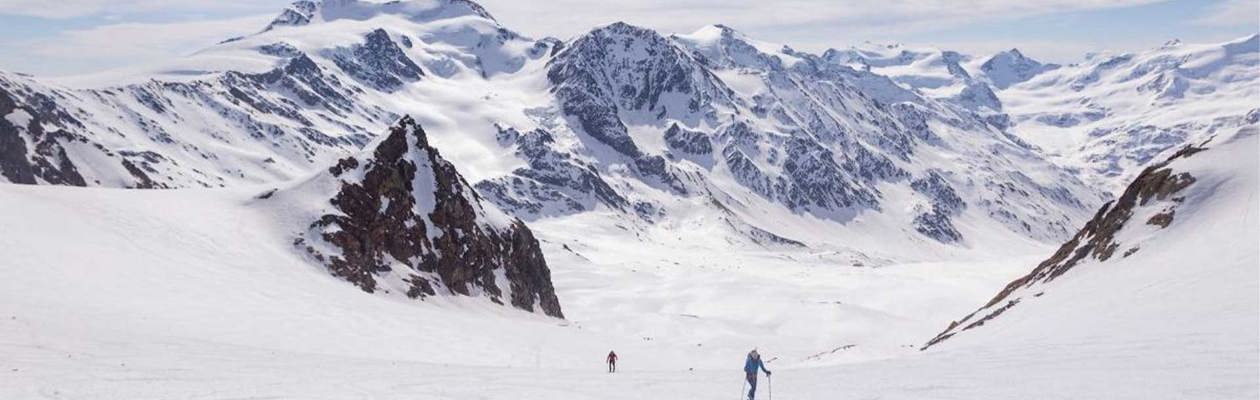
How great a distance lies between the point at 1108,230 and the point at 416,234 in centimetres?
4946

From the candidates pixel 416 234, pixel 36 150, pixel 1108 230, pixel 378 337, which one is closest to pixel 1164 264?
pixel 1108 230

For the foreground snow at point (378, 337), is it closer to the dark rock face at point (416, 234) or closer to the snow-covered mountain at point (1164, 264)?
the snow-covered mountain at point (1164, 264)

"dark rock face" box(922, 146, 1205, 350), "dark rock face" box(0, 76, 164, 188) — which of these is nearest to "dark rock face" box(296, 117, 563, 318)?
"dark rock face" box(922, 146, 1205, 350)

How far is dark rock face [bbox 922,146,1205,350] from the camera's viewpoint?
5475 cm

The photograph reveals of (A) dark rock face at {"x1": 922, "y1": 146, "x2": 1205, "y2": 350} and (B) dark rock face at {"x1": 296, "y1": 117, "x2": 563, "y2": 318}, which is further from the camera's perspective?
(B) dark rock face at {"x1": 296, "y1": 117, "x2": 563, "y2": 318}

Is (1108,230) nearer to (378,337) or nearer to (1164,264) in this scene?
(1164,264)

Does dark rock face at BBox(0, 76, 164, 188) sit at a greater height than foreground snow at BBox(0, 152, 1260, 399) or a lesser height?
greater

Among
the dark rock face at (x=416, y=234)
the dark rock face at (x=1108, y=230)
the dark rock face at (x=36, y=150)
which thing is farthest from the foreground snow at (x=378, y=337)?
the dark rock face at (x=36, y=150)

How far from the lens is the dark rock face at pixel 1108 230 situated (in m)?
54.8

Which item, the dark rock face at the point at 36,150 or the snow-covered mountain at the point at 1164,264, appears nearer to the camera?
the snow-covered mountain at the point at 1164,264

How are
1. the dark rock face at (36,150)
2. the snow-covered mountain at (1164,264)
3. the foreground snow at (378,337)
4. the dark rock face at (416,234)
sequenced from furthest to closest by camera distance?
the dark rock face at (36,150) → the dark rock face at (416,234) → the snow-covered mountain at (1164,264) → the foreground snow at (378,337)

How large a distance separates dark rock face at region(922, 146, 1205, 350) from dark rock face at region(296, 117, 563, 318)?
36058 mm

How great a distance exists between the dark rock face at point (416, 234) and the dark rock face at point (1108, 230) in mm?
36058

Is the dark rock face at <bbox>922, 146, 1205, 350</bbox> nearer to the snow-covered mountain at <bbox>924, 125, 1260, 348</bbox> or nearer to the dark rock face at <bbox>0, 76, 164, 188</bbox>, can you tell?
the snow-covered mountain at <bbox>924, 125, 1260, 348</bbox>
